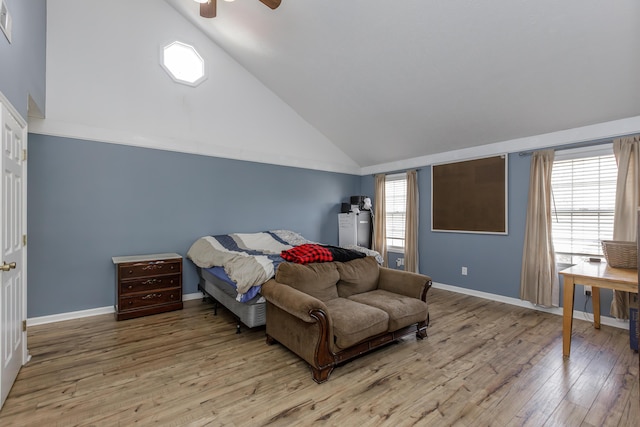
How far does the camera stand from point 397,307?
268cm

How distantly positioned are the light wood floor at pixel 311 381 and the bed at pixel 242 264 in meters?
0.32

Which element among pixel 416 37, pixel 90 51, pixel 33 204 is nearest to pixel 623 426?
pixel 416 37

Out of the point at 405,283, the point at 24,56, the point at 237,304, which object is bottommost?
the point at 237,304

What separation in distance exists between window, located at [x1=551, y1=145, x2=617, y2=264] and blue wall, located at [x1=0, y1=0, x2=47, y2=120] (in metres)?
5.44

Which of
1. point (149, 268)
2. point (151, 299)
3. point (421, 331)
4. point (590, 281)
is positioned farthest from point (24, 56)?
point (590, 281)

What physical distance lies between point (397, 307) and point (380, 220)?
3435 millimetres

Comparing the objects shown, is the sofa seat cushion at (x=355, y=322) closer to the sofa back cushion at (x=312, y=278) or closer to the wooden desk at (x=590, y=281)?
the sofa back cushion at (x=312, y=278)

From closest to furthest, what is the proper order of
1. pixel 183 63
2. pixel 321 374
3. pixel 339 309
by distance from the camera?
pixel 321 374, pixel 339 309, pixel 183 63

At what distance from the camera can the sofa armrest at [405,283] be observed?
298 cm

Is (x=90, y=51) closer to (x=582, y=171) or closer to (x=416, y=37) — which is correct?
(x=416, y=37)

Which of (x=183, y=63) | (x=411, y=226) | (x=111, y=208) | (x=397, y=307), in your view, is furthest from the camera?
(x=411, y=226)

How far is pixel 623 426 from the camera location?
1.76 metres

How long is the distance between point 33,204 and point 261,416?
11.3ft

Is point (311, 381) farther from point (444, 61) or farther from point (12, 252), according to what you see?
point (444, 61)
